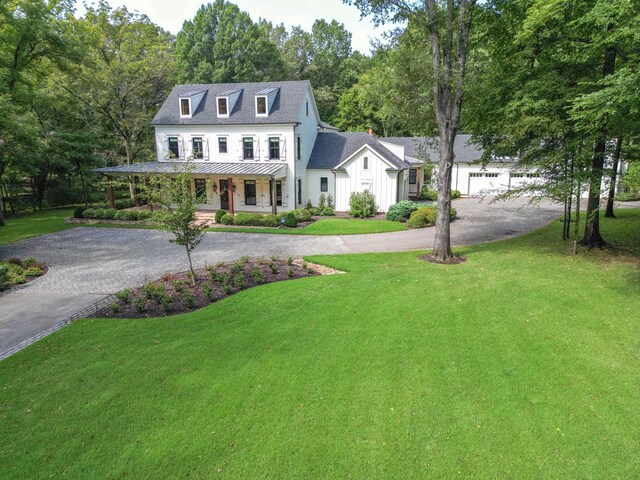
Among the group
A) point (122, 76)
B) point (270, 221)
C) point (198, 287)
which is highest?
point (122, 76)

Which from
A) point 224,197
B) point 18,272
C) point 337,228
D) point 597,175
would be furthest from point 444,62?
point 224,197

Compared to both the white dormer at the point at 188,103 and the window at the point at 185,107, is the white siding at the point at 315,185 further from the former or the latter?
the window at the point at 185,107

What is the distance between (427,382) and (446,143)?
32.6 feet

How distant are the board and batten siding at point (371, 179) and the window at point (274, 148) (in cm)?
456

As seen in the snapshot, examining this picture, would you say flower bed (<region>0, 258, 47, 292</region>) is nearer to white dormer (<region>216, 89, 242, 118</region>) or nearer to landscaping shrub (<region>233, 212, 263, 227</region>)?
landscaping shrub (<region>233, 212, 263, 227</region>)

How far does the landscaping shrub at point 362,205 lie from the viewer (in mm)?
27688

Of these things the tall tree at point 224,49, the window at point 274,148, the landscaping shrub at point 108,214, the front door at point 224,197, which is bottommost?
the landscaping shrub at point 108,214

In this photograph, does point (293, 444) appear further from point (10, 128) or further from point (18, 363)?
point (10, 128)

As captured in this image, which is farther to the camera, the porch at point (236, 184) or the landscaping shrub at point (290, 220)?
the porch at point (236, 184)

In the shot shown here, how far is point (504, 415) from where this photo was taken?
20.4 ft

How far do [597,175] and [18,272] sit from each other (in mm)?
20228

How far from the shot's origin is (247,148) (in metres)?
29.4

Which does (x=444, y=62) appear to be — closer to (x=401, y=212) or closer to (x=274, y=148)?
(x=401, y=212)

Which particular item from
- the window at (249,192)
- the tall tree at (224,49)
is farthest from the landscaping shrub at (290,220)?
the tall tree at (224,49)
